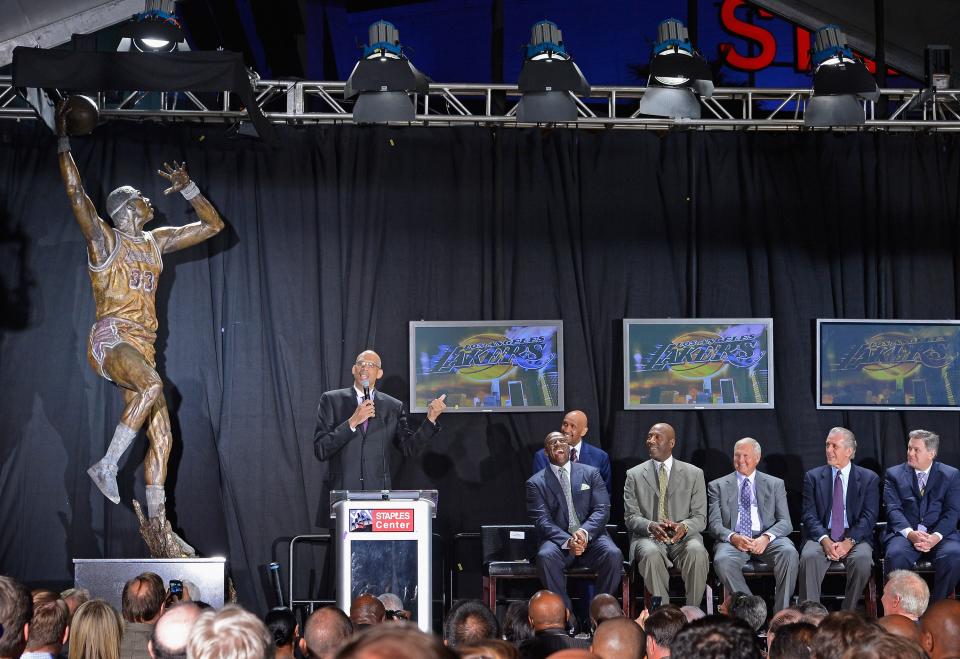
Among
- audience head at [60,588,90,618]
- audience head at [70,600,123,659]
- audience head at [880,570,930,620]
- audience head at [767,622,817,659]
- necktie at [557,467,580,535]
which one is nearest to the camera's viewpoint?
audience head at [767,622,817,659]

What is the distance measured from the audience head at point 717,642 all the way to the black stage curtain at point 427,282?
616 centimetres

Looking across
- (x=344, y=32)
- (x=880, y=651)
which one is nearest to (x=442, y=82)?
(x=344, y=32)

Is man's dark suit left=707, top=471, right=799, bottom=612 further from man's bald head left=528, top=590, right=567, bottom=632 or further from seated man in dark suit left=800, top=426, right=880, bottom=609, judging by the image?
man's bald head left=528, top=590, right=567, bottom=632

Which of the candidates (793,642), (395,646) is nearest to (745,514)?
(793,642)

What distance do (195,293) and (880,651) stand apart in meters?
6.94

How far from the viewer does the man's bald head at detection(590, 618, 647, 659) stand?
313cm

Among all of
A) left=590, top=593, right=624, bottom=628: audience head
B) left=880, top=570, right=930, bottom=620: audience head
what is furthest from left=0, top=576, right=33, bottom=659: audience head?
left=880, top=570, right=930, bottom=620: audience head

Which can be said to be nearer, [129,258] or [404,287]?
[129,258]

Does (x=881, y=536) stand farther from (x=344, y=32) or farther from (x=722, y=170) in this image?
(x=344, y=32)

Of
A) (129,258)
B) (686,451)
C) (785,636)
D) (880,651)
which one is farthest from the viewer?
(686,451)

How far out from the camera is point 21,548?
8.08 meters

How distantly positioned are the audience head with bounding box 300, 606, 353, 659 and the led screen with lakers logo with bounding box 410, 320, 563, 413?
15.8ft

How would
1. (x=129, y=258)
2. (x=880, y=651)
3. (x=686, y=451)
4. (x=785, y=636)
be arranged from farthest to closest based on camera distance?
(x=686, y=451), (x=129, y=258), (x=785, y=636), (x=880, y=651)

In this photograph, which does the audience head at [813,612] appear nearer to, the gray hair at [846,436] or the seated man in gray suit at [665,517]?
the seated man in gray suit at [665,517]
